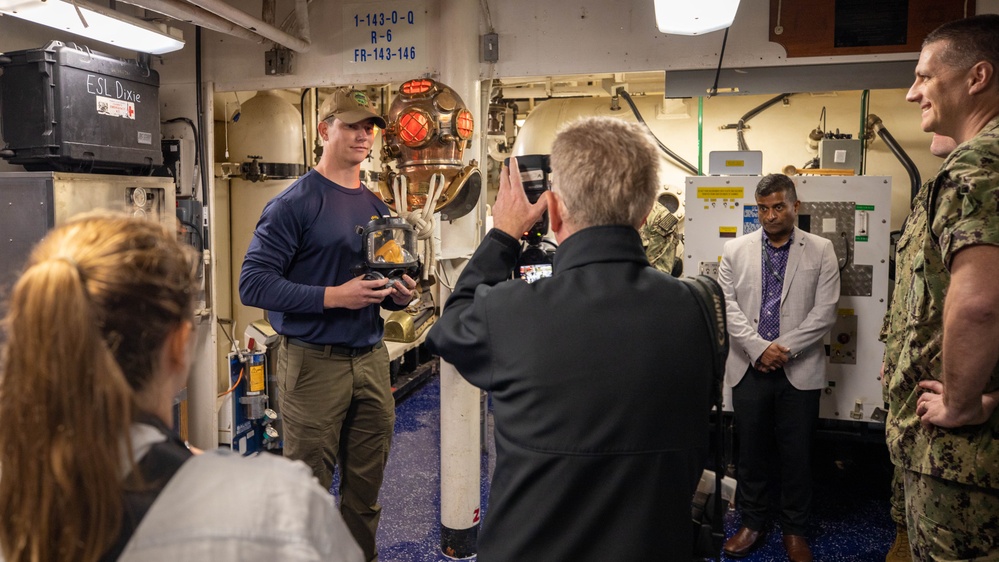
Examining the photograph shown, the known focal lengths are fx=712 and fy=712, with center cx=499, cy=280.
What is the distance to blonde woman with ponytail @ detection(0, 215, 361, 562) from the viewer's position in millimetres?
799

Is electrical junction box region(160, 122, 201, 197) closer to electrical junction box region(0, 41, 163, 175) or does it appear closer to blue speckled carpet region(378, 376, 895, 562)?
electrical junction box region(0, 41, 163, 175)

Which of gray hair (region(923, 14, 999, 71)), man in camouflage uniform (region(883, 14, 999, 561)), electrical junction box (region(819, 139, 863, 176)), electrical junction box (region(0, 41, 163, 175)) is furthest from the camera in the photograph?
electrical junction box (region(819, 139, 863, 176))

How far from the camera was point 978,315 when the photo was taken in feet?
5.26

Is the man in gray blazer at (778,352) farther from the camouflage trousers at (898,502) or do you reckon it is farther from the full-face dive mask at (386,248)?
the full-face dive mask at (386,248)

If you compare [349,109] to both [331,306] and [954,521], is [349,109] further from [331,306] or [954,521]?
[954,521]

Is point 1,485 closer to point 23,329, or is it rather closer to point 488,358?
point 23,329

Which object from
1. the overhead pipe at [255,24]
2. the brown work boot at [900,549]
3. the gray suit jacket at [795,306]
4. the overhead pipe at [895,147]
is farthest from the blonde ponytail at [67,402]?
the overhead pipe at [895,147]

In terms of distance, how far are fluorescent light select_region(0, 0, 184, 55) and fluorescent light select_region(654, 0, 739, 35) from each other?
2098 millimetres

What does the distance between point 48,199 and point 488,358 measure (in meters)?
2.56

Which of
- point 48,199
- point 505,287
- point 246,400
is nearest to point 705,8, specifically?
point 505,287

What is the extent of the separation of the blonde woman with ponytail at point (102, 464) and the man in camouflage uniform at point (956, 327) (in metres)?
1.51

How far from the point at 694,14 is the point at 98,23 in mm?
2341

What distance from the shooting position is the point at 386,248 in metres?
2.59

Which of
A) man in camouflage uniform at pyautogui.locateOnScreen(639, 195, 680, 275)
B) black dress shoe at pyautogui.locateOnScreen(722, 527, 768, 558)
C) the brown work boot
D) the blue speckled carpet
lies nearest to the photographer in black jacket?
the blue speckled carpet
